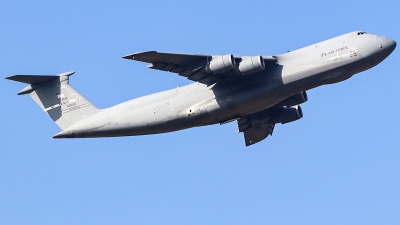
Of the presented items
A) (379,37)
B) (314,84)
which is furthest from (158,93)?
(379,37)

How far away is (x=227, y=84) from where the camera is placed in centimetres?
2494

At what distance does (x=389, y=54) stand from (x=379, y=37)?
0.71m

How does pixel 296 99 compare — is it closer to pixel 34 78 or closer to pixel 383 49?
pixel 383 49

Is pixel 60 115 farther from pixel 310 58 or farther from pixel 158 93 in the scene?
pixel 310 58

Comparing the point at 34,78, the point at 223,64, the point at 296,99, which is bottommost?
the point at 296,99

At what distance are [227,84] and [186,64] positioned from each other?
5.56 ft

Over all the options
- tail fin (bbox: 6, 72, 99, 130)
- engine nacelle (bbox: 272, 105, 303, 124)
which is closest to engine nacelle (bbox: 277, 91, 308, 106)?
engine nacelle (bbox: 272, 105, 303, 124)

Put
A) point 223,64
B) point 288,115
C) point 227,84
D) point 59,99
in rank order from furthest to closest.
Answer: point 59,99, point 288,115, point 227,84, point 223,64

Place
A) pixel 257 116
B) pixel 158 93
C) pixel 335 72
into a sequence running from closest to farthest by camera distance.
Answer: pixel 335 72, pixel 158 93, pixel 257 116

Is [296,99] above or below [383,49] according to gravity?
below

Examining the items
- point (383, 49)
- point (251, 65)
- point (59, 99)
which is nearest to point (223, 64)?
point (251, 65)

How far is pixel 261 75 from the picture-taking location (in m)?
24.5

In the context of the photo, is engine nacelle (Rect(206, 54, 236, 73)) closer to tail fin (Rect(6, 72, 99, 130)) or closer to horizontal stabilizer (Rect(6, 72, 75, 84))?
tail fin (Rect(6, 72, 99, 130))

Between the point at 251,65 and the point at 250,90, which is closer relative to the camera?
the point at 251,65
